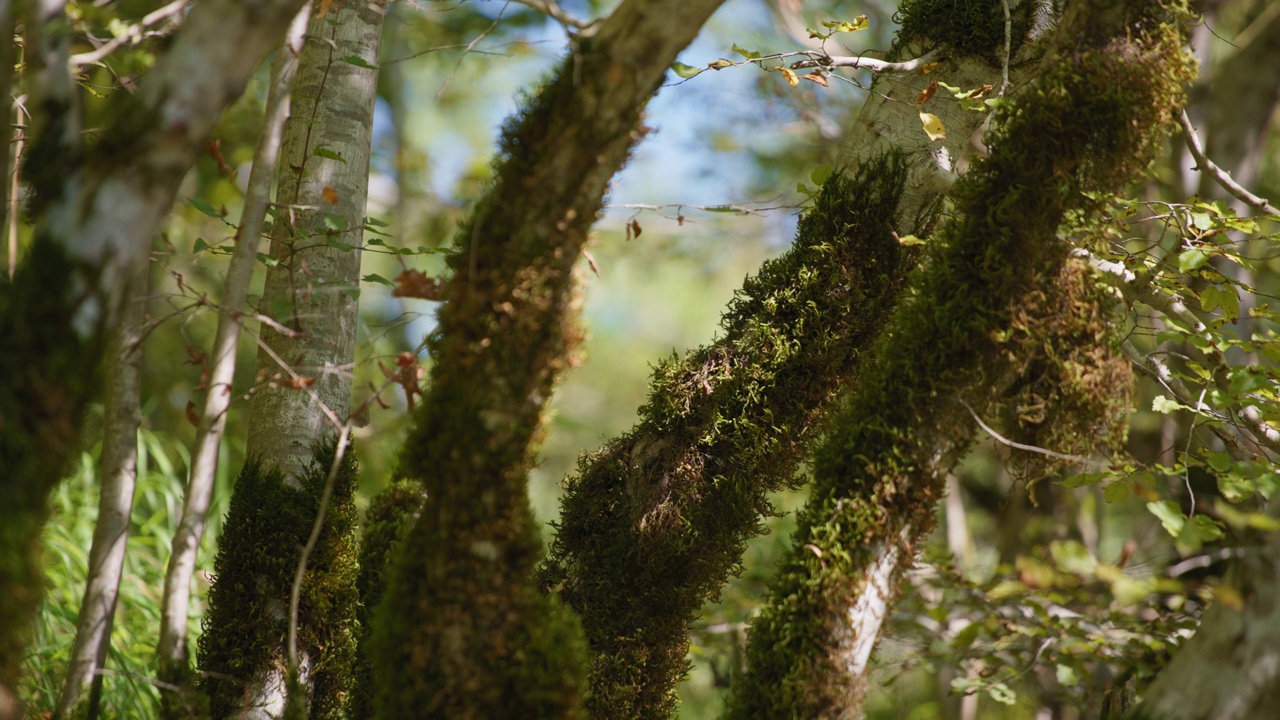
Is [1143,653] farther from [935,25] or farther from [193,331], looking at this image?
[193,331]

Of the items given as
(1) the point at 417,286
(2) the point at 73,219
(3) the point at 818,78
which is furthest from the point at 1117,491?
(2) the point at 73,219

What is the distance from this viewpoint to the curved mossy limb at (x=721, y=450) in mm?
2443

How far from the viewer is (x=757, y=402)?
2.46m

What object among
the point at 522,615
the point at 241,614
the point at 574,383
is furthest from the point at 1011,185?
the point at 574,383

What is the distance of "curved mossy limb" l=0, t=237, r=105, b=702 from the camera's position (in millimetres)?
1457

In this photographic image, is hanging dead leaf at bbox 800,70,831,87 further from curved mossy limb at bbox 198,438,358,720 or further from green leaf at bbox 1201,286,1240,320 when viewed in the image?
curved mossy limb at bbox 198,438,358,720

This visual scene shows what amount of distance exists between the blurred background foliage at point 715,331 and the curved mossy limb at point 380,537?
0.61ft

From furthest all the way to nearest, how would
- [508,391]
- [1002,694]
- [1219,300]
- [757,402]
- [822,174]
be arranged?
[1002,694] < [822,174] < [757,402] < [1219,300] < [508,391]

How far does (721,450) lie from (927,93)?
1.12m

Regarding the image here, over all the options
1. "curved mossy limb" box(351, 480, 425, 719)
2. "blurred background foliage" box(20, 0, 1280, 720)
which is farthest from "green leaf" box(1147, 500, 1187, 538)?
"curved mossy limb" box(351, 480, 425, 719)

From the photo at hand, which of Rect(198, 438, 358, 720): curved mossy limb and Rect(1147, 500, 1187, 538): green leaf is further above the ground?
Rect(198, 438, 358, 720): curved mossy limb

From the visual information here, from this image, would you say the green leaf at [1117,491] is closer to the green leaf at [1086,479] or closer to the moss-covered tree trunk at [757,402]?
the green leaf at [1086,479]

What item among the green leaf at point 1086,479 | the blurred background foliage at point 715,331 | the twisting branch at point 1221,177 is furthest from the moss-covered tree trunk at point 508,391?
the twisting branch at point 1221,177

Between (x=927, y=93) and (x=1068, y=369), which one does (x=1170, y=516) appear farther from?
(x=927, y=93)
